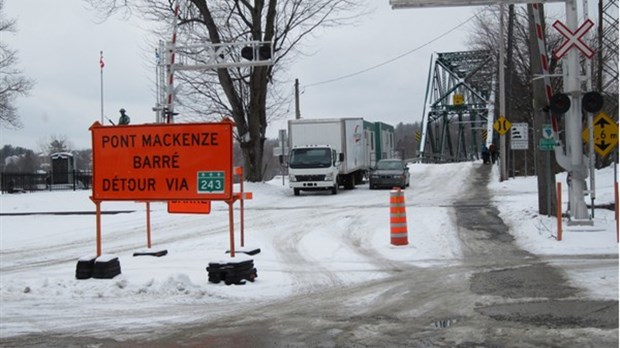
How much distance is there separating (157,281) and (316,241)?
18.6ft

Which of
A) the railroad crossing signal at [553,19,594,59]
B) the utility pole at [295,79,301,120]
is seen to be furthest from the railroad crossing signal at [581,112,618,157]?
the utility pole at [295,79,301,120]

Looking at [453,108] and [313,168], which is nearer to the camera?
[313,168]

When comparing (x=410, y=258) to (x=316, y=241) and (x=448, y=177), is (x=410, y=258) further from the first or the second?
(x=448, y=177)

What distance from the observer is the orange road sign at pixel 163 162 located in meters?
10.3

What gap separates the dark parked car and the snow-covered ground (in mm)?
6252

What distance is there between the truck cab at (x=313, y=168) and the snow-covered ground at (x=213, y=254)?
3.74 m

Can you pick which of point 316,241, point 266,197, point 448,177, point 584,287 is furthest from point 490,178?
point 584,287

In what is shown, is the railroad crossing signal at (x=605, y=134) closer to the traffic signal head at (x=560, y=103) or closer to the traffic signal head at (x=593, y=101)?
the traffic signal head at (x=593, y=101)

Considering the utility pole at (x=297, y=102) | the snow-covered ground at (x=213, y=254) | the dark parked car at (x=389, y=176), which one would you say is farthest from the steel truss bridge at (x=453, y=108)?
the snow-covered ground at (x=213, y=254)

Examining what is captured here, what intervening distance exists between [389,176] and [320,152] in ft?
14.5

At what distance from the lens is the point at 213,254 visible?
42.0 feet

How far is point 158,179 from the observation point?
10656mm

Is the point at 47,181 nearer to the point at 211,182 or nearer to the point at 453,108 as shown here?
the point at 211,182

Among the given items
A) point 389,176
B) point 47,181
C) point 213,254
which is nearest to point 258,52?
point 213,254
